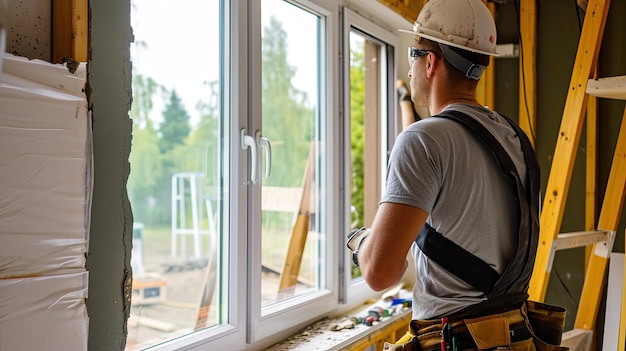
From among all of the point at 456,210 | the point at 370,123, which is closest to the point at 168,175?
the point at 370,123

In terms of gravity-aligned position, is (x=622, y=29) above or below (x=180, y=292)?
above

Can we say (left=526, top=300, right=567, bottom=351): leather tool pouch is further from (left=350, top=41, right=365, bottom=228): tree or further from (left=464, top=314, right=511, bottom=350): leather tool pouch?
(left=350, top=41, right=365, bottom=228): tree

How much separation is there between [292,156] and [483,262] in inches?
63.9

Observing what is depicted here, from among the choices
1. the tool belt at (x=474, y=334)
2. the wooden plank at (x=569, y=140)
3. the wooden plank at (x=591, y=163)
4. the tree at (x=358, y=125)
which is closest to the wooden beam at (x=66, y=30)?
the tool belt at (x=474, y=334)

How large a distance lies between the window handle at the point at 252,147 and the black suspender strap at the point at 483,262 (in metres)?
0.85

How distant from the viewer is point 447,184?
1331 mm

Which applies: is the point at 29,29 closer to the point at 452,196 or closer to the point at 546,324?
the point at 452,196

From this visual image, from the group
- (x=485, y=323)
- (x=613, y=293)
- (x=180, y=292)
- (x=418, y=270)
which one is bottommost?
(x=180, y=292)

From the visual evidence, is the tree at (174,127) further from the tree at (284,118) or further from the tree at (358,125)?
the tree at (284,118)

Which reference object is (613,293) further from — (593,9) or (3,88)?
(3,88)

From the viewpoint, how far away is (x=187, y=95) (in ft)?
18.6

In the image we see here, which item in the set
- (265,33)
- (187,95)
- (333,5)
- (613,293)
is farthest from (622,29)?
(187,95)

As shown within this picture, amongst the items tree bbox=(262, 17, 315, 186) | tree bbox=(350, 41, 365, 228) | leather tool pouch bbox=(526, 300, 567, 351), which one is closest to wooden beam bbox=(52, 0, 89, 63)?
leather tool pouch bbox=(526, 300, 567, 351)

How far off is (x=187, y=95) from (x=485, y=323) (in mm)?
4691
